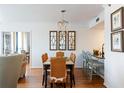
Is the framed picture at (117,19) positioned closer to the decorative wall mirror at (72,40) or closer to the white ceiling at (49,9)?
the white ceiling at (49,9)

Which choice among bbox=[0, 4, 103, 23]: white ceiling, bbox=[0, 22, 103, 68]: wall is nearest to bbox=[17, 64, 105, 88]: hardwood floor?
bbox=[0, 4, 103, 23]: white ceiling

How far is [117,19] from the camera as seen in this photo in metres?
4.18

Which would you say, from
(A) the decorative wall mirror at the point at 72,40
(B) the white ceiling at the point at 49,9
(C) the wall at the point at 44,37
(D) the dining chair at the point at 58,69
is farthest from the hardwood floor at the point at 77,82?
(A) the decorative wall mirror at the point at 72,40

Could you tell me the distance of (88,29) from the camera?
980 centimetres

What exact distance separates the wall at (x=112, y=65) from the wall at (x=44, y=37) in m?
4.53

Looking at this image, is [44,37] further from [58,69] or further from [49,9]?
[58,69]

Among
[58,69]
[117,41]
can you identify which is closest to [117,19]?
[117,41]

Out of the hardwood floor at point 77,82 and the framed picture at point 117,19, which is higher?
the framed picture at point 117,19

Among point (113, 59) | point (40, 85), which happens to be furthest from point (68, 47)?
point (113, 59)

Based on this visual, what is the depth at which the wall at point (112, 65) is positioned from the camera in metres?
4.08

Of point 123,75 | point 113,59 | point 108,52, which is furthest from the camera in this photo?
point 108,52

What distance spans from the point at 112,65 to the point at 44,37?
217 inches
